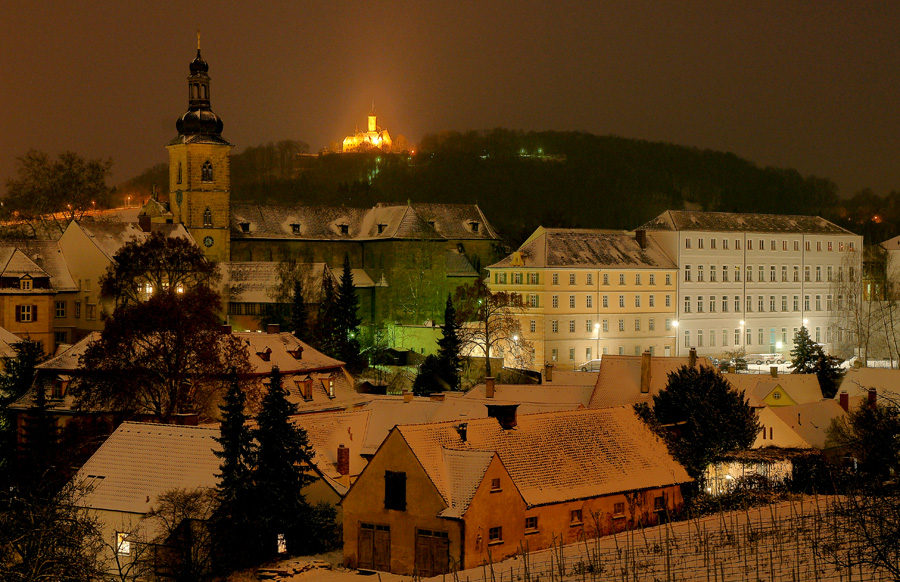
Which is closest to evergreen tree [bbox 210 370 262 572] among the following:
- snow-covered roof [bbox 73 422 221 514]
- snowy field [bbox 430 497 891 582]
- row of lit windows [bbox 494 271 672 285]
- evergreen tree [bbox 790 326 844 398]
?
snow-covered roof [bbox 73 422 221 514]

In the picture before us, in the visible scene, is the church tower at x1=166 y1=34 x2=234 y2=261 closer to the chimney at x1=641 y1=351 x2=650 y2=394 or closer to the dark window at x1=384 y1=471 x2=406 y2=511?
the chimney at x1=641 y1=351 x2=650 y2=394

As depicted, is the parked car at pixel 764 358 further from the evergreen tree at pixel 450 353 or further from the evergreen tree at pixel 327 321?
the evergreen tree at pixel 327 321

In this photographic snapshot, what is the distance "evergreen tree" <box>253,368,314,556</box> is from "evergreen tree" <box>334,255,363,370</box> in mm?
36476

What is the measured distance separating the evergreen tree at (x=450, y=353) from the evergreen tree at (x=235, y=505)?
3299 centimetres

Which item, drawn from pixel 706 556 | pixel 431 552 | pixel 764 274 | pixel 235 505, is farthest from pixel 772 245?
Answer: pixel 706 556

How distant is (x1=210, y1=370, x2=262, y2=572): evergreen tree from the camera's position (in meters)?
33.8

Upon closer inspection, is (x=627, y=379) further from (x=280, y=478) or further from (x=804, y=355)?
(x=804, y=355)

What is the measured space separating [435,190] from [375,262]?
66.2 meters

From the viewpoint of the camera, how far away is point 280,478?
35750mm

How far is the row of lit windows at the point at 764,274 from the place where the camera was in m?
88.4

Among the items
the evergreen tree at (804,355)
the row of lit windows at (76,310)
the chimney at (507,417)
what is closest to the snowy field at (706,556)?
the chimney at (507,417)

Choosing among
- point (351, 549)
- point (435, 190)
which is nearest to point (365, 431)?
point (351, 549)

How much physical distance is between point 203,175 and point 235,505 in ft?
188

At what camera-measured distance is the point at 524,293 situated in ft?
269
